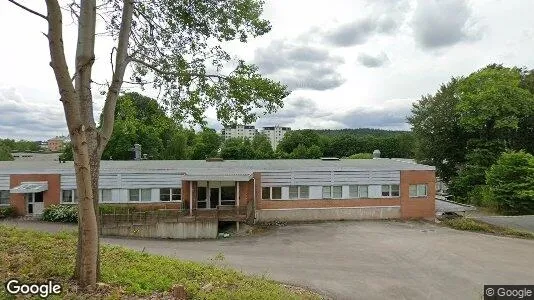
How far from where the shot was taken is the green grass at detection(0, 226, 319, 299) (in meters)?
7.76

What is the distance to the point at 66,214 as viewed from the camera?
2434cm

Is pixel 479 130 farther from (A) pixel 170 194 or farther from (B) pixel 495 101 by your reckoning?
(A) pixel 170 194

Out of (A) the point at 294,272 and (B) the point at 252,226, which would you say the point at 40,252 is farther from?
(B) the point at 252,226

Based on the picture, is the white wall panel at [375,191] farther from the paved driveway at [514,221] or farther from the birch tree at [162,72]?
the birch tree at [162,72]

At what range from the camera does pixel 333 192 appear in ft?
89.4

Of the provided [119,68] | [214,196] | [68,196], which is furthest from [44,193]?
[119,68]

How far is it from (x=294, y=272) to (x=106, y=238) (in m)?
11.0

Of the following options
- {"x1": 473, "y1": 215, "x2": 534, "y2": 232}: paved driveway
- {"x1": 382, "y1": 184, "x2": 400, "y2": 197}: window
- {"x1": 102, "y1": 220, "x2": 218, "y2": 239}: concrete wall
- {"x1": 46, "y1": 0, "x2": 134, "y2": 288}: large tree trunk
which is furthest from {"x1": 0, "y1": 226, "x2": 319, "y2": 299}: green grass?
{"x1": 473, "y1": 215, "x2": 534, "y2": 232}: paved driveway

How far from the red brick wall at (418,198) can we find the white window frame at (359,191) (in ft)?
8.13

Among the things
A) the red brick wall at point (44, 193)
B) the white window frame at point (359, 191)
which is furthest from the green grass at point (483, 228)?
the red brick wall at point (44, 193)

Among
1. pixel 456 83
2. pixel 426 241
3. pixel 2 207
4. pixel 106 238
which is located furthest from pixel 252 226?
pixel 456 83

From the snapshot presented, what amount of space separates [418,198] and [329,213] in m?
6.36

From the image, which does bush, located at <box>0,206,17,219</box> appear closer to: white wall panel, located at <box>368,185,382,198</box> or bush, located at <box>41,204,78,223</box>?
bush, located at <box>41,204,78,223</box>

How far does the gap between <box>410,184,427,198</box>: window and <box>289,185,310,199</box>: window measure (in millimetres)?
7311
